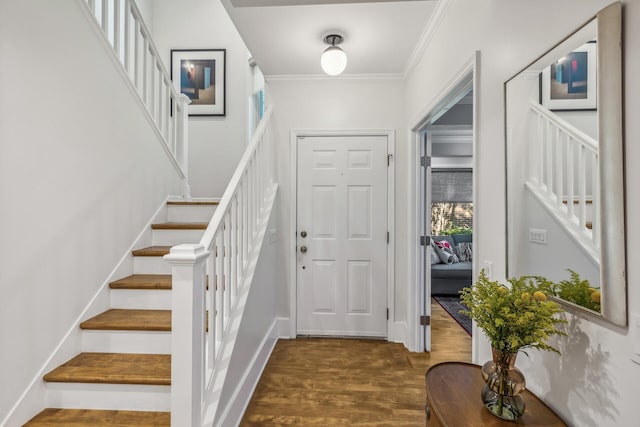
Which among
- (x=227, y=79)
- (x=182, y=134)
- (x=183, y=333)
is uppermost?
(x=227, y=79)

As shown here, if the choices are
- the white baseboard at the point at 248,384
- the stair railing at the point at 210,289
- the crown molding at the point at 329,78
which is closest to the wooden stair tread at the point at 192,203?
the stair railing at the point at 210,289

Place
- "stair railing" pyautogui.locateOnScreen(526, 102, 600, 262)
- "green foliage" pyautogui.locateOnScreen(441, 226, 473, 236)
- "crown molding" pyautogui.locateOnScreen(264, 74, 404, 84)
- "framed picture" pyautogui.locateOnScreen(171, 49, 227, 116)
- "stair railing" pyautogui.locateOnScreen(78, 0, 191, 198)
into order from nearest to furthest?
"stair railing" pyautogui.locateOnScreen(526, 102, 600, 262), "stair railing" pyautogui.locateOnScreen(78, 0, 191, 198), "crown molding" pyautogui.locateOnScreen(264, 74, 404, 84), "framed picture" pyautogui.locateOnScreen(171, 49, 227, 116), "green foliage" pyautogui.locateOnScreen(441, 226, 473, 236)

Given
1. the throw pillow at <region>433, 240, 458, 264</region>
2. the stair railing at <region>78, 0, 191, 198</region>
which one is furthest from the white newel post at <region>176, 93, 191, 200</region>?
the throw pillow at <region>433, 240, 458, 264</region>

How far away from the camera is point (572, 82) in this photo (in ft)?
→ 3.00

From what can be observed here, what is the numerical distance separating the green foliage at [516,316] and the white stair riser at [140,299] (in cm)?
184

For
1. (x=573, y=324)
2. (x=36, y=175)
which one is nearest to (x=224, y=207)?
(x=36, y=175)

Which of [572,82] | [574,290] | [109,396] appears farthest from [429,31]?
[109,396]

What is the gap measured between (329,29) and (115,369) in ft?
8.06

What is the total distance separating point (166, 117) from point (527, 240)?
2.96 meters

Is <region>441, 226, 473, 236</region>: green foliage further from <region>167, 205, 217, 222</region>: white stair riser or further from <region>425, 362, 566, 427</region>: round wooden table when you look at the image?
<region>425, 362, 566, 427</region>: round wooden table

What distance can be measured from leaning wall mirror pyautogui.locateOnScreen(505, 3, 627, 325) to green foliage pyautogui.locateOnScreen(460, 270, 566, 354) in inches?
4.1

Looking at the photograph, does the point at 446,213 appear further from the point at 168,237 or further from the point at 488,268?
the point at 168,237

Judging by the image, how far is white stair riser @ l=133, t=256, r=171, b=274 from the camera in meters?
2.30

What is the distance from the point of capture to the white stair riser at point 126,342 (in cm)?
181
